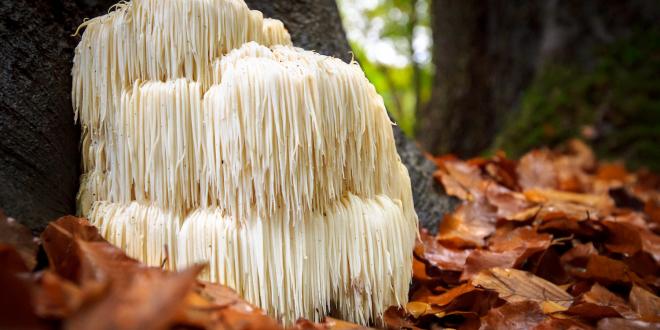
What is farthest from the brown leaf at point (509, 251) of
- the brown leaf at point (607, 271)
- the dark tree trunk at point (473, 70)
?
the dark tree trunk at point (473, 70)

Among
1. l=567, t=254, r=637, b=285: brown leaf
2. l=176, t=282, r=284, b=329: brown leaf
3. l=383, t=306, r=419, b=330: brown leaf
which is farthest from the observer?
l=567, t=254, r=637, b=285: brown leaf

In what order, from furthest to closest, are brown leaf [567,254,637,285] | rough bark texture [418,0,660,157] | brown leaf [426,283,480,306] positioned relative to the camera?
rough bark texture [418,0,660,157], brown leaf [567,254,637,285], brown leaf [426,283,480,306]

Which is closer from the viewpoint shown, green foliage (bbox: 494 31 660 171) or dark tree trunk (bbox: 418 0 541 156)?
green foliage (bbox: 494 31 660 171)

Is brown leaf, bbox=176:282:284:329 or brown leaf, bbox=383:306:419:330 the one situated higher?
brown leaf, bbox=176:282:284:329

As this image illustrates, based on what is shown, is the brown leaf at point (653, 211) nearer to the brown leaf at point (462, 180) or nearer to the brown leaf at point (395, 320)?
the brown leaf at point (462, 180)

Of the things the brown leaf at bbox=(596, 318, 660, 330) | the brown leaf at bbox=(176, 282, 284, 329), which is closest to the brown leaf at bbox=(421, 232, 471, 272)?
the brown leaf at bbox=(596, 318, 660, 330)

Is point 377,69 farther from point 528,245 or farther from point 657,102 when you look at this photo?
point 528,245

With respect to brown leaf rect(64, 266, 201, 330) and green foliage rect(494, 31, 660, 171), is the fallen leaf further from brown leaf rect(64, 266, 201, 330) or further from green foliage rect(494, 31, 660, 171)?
green foliage rect(494, 31, 660, 171)
